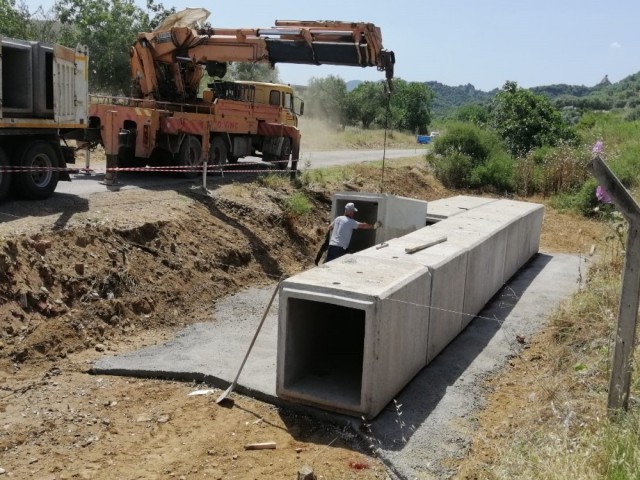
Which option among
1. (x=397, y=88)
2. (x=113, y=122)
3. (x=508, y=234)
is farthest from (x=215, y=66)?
(x=397, y=88)

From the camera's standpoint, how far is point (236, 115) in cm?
1686

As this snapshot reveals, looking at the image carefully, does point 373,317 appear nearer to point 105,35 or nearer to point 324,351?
point 324,351

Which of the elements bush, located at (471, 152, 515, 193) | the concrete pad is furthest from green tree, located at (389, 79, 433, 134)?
the concrete pad

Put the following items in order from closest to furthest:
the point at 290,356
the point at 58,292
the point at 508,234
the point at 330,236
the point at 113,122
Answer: the point at 290,356 → the point at 58,292 → the point at 330,236 → the point at 508,234 → the point at 113,122

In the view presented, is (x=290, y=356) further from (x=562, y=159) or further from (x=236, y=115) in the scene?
(x=562, y=159)

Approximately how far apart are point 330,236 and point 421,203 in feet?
8.04

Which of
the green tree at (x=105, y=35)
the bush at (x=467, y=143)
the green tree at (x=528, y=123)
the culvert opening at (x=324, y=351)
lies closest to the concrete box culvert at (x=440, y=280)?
the culvert opening at (x=324, y=351)

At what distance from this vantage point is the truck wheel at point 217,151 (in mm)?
16344

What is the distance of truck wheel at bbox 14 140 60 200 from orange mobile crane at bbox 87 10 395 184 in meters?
2.13

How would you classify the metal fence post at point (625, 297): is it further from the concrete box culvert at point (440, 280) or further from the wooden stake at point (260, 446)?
the wooden stake at point (260, 446)

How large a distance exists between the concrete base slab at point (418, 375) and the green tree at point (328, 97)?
5093cm

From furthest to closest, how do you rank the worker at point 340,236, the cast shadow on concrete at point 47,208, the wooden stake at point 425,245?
the worker at point 340,236 → the cast shadow on concrete at point 47,208 → the wooden stake at point 425,245

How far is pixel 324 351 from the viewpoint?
793cm

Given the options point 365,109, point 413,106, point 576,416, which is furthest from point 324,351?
point 413,106
